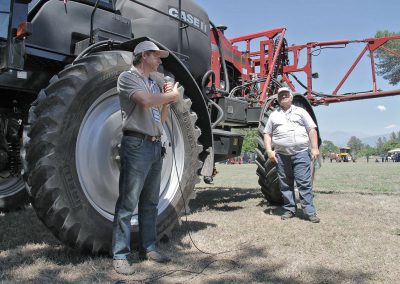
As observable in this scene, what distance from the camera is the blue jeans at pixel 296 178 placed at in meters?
5.53

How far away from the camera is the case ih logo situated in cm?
526

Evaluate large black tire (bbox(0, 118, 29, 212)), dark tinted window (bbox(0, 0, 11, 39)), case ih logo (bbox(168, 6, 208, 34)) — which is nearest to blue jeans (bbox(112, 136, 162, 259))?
dark tinted window (bbox(0, 0, 11, 39))

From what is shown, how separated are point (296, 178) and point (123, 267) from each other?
318cm

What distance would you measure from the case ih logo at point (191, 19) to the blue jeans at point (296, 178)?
198cm

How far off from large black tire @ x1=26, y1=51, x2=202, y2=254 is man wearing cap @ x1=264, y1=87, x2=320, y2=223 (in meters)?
2.19

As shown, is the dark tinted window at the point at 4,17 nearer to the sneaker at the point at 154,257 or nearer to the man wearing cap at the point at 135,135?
the man wearing cap at the point at 135,135

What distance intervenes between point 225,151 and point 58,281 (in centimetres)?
292

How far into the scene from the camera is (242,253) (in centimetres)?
380

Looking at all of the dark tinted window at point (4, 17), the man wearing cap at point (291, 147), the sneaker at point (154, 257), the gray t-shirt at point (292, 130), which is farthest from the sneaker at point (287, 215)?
the dark tinted window at point (4, 17)

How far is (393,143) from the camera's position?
114 metres

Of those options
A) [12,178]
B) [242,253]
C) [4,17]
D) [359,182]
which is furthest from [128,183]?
[359,182]

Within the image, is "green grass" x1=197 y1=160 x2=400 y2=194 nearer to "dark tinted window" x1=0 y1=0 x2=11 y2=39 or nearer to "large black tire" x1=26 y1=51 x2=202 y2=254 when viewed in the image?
"large black tire" x1=26 y1=51 x2=202 y2=254

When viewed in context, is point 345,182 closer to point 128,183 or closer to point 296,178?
point 296,178

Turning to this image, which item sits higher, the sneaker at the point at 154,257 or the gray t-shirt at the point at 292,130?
the gray t-shirt at the point at 292,130
